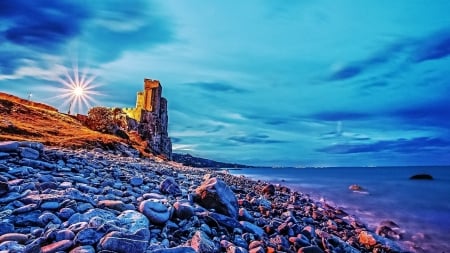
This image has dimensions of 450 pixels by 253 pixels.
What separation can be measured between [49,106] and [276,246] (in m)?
64.4

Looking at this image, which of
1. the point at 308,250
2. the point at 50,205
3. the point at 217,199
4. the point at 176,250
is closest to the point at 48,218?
the point at 50,205

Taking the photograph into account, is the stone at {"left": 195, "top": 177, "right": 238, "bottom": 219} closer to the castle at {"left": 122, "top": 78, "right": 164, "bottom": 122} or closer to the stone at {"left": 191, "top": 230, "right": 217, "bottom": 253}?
the stone at {"left": 191, "top": 230, "right": 217, "bottom": 253}

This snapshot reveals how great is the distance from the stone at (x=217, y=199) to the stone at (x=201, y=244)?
215 centimetres

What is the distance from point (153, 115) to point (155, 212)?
242 ft

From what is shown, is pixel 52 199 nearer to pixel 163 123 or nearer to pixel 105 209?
pixel 105 209

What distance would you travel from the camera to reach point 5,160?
25.4 feet

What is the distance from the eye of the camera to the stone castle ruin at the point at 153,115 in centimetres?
7244

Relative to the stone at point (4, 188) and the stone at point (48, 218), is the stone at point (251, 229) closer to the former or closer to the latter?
the stone at point (48, 218)

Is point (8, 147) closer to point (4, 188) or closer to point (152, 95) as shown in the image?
point (4, 188)

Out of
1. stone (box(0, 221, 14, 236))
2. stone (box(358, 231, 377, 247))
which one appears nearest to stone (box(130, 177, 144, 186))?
stone (box(0, 221, 14, 236))

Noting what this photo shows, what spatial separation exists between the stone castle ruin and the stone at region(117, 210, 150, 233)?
64560 millimetres

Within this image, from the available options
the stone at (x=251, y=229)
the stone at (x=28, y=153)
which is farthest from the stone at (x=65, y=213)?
the stone at (x=28, y=153)

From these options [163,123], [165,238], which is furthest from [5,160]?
[163,123]

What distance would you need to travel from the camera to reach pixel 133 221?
16.7 feet
